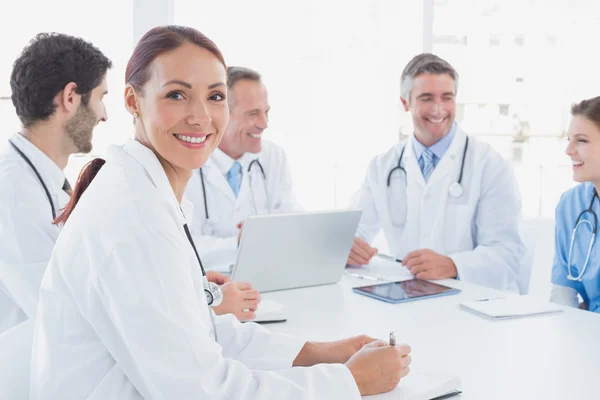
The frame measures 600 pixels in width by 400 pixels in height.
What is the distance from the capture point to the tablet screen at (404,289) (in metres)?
1.73

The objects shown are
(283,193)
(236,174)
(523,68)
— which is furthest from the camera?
(523,68)

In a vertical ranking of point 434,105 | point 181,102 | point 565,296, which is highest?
point 434,105

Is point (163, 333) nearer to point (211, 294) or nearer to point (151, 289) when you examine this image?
point (151, 289)

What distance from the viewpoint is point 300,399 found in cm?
93

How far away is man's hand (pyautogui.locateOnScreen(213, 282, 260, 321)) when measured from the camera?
1.52 m

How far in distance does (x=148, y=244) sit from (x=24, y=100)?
4.10 feet

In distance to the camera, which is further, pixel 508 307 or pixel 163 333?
pixel 508 307

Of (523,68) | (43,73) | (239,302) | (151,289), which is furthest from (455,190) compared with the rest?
(523,68)

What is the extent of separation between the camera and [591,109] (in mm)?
2109

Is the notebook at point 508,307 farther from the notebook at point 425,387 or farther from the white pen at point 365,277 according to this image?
the notebook at point 425,387

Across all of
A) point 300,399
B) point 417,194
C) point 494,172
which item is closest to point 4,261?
point 300,399

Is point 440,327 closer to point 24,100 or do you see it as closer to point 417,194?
point 417,194

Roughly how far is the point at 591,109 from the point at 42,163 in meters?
1.80

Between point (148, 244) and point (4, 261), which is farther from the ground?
point (148, 244)
